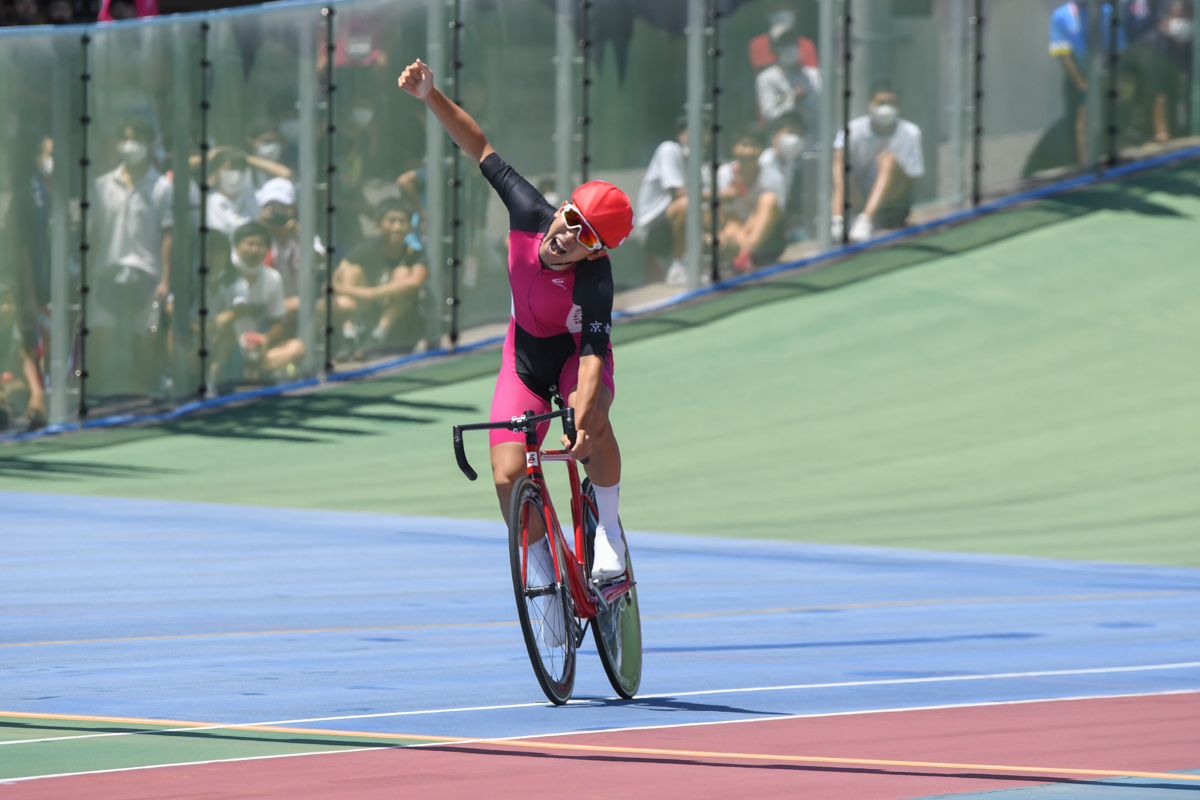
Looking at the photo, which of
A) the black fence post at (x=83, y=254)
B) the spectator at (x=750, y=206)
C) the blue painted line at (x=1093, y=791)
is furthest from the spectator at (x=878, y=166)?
the blue painted line at (x=1093, y=791)

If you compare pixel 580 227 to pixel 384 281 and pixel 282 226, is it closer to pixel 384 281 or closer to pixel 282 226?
pixel 282 226

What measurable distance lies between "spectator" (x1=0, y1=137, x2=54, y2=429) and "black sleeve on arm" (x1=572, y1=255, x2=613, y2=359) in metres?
11.9

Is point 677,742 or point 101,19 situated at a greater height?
point 101,19

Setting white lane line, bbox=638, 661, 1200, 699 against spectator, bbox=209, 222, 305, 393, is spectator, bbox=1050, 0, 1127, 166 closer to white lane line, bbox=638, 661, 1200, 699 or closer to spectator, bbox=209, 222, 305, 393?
spectator, bbox=209, 222, 305, 393

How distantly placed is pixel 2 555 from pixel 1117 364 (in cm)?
934

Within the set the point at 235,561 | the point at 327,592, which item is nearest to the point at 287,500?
the point at 235,561

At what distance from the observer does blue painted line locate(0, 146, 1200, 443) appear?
1839cm

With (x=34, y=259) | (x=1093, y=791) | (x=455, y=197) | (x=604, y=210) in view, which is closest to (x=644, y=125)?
(x=455, y=197)

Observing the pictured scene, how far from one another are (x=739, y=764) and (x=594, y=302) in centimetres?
173

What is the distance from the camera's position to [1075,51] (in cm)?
2161

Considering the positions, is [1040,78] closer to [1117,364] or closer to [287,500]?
[1117,364]

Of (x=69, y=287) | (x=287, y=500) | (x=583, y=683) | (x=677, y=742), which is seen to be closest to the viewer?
(x=677, y=742)

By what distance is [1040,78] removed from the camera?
21516 mm

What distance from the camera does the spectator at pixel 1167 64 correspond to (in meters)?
21.9
